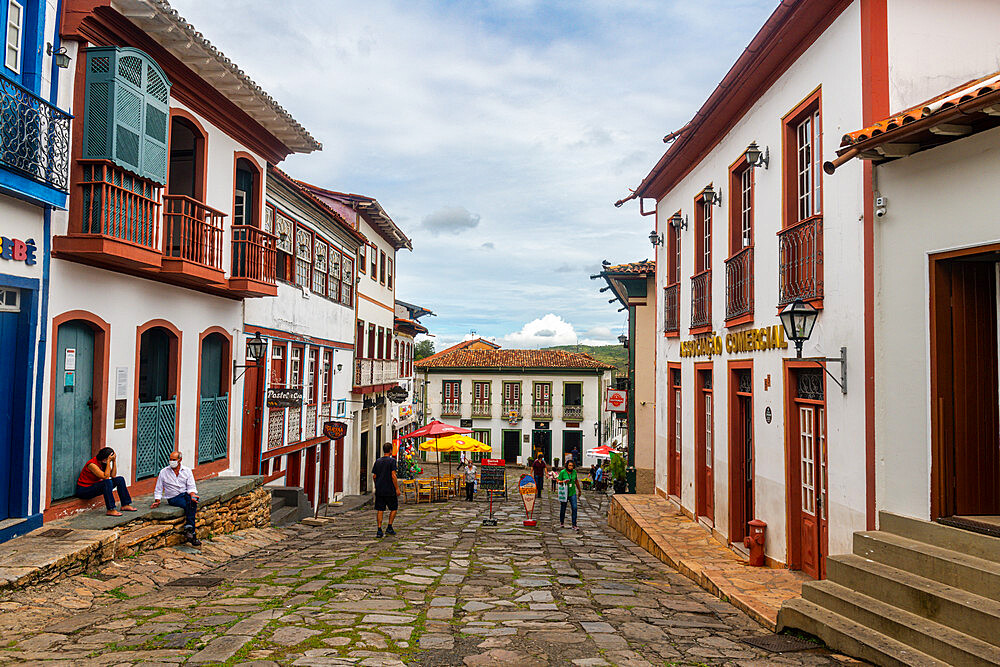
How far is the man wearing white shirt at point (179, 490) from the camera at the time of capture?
30.4ft

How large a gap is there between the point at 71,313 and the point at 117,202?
141 cm

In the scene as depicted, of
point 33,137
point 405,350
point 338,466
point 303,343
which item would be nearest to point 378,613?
point 33,137

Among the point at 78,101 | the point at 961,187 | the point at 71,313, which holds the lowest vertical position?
the point at 71,313

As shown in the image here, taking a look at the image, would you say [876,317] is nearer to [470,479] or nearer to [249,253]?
[249,253]

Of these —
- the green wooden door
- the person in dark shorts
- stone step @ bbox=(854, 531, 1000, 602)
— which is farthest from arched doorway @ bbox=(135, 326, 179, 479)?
stone step @ bbox=(854, 531, 1000, 602)

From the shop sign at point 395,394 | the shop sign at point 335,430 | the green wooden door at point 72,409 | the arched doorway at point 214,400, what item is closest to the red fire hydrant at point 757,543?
the green wooden door at point 72,409

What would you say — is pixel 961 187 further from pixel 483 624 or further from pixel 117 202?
pixel 117 202

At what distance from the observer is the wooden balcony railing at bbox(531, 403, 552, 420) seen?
4484cm

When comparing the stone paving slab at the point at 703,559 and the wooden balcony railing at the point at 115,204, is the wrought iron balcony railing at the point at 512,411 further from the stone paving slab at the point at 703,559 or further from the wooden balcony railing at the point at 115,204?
the wooden balcony railing at the point at 115,204

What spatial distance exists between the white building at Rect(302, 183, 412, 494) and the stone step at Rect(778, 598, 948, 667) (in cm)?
1851

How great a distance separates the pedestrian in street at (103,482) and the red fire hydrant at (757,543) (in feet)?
24.8

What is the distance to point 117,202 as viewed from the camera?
8812 millimetres

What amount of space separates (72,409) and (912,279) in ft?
29.9

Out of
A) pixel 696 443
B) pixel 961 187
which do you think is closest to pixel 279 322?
pixel 696 443
